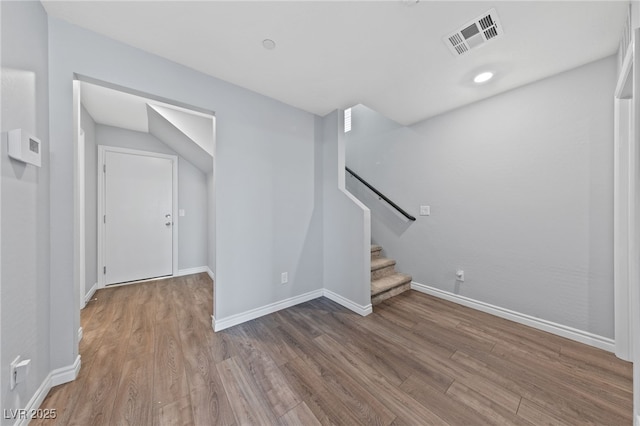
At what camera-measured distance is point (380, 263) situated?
301 cm

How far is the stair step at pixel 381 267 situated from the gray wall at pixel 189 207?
3.00 m

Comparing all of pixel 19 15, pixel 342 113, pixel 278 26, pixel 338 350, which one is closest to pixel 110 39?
pixel 19 15

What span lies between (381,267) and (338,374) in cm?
Answer: 166

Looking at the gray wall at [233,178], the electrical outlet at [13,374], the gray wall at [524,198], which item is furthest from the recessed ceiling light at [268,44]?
the electrical outlet at [13,374]

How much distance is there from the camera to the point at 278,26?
1.46 meters

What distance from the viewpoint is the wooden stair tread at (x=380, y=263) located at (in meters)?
2.88

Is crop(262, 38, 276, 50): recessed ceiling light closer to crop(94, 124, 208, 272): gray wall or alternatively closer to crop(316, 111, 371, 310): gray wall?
crop(316, 111, 371, 310): gray wall

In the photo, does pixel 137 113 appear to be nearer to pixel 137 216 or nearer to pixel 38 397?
pixel 137 216

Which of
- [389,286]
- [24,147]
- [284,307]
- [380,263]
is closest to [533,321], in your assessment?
[389,286]

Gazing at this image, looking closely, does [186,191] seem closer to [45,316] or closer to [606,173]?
[45,316]

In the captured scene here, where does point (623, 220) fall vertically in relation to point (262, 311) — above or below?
above

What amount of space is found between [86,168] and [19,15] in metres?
2.16

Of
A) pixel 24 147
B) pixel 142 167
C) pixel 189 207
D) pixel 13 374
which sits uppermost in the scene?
pixel 142 167

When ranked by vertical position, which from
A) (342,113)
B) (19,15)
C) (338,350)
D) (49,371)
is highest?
(342,113)
